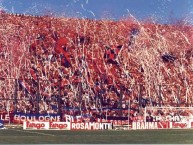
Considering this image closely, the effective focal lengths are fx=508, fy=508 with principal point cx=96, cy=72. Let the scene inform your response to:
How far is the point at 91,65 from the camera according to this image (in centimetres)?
4300

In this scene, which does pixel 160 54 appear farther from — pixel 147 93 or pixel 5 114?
pixel 5 114

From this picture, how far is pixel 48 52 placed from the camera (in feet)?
141

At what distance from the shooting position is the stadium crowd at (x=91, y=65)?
39.9 meters

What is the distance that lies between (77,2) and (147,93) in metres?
11.9

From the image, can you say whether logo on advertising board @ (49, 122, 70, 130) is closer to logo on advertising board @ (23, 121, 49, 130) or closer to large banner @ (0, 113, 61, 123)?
logo on advertising board @ (23, 121, 49, 130)

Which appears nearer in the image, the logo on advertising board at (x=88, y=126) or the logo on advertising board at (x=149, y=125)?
the logo on advertising board at (x=88, y=126)

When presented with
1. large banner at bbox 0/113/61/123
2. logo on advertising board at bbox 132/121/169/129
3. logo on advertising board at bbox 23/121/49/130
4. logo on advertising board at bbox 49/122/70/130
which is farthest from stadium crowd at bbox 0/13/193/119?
logo on advertising board at bbox 23/121/49/130

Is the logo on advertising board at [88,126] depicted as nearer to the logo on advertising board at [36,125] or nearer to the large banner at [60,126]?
the large banner at [60,126]

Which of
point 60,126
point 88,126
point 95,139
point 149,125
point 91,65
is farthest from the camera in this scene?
point 91,65

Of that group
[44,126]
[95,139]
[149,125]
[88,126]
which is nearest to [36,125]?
[44,126]

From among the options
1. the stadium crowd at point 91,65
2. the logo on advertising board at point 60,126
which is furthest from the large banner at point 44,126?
the stadium crowd at point 91,65

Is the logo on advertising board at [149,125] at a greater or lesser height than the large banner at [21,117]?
lesser

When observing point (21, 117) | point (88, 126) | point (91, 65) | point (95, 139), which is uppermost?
point (91, 65)

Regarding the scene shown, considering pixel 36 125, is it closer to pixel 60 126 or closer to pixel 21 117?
pixel 60 126
